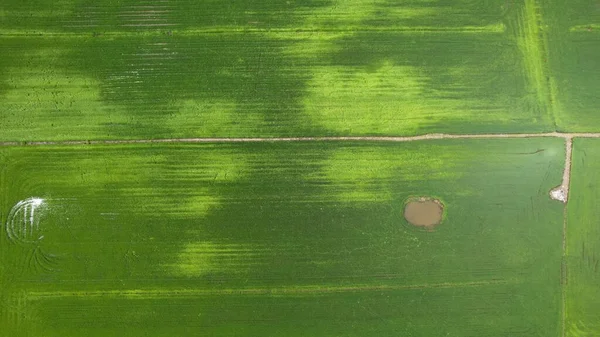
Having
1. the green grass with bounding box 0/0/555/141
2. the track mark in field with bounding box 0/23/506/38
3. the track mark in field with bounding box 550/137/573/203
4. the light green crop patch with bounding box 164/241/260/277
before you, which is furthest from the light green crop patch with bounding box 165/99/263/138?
the track mark in field with bounding box 550/137/573/203

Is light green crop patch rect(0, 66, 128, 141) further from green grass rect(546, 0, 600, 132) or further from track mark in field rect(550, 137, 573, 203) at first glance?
green grass rect(546, 0, 600, 132)

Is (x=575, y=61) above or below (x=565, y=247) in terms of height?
above

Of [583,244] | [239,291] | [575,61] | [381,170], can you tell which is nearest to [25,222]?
[239,291]

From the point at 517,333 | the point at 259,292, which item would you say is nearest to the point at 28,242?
the point at 259,292

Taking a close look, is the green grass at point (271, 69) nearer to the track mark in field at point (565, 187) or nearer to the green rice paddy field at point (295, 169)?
the green rice paddy field at point (295, 169)

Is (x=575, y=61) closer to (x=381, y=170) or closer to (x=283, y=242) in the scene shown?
(x=381, y=170)

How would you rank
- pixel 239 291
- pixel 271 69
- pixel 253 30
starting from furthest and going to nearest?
pixel 253 30 < pixel 271 69 < pixel 239 291

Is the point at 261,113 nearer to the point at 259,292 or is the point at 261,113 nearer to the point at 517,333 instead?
the point at 259,292

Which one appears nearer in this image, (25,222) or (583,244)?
(583,244)
